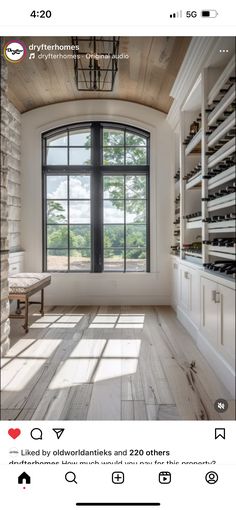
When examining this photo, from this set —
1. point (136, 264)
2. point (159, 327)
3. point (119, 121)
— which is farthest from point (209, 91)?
point (159, 327)

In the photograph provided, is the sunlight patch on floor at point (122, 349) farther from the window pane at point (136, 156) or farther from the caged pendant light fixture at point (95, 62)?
the caged pendant light fixture at point (95, 62)

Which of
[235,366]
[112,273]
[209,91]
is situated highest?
[209,91]

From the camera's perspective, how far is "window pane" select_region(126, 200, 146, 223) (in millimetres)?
1106

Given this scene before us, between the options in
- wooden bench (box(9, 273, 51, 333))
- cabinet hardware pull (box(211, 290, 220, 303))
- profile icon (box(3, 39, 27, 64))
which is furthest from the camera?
cabinet hardware pull (box(211, 290, 220, 303))

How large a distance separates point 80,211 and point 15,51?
440 millimetres

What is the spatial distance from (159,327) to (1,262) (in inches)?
23.3

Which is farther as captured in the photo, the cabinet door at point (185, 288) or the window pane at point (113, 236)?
the cabinet door at point (185, 288)

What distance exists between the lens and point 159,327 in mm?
1169

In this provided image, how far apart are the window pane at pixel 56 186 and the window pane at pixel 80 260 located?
0.64 feet

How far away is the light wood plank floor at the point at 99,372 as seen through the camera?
34.9 inches

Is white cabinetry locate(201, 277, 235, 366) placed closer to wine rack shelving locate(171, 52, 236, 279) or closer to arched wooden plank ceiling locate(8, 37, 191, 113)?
wine rack shelving locate(171, 52, 236, 279)
